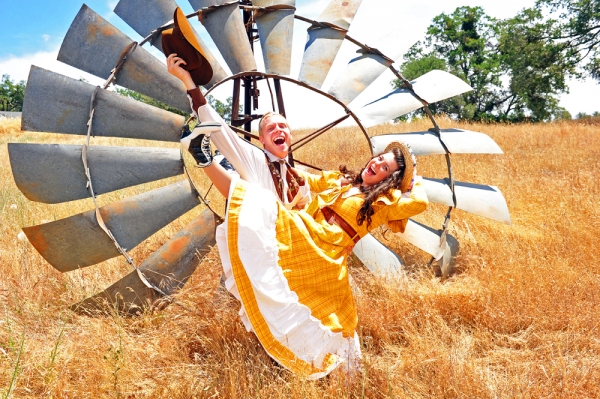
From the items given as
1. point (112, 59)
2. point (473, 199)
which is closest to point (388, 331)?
point (473, 199)

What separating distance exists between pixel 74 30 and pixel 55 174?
103 centimetres

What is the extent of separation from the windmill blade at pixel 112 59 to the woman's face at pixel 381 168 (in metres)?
1.47

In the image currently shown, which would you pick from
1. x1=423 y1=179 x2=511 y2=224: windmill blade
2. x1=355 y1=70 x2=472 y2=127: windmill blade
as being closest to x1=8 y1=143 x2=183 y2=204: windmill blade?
x1=355 y1=70 x2=472 y2=127: windmill blade

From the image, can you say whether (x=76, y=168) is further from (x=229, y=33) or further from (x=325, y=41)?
(x=325, y=41)

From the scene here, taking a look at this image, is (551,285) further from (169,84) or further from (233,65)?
(169,84)

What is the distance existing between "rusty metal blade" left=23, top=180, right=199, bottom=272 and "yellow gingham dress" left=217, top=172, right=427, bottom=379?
106 cm

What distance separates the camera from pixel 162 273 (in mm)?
3055

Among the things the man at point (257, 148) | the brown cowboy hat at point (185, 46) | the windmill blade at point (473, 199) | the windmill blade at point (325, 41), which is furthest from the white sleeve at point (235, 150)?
the windmill blade at point (473, 199)

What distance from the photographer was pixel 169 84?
9.96ft

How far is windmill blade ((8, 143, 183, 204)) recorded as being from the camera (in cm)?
271

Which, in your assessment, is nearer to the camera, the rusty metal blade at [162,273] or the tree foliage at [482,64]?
the rusty metal blade at [162,273]

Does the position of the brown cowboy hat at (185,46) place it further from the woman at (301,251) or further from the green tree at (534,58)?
the green tree at (534,58)

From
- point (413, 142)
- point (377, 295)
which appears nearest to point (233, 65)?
point (413, 142)

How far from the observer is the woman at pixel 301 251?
2.05 metres
